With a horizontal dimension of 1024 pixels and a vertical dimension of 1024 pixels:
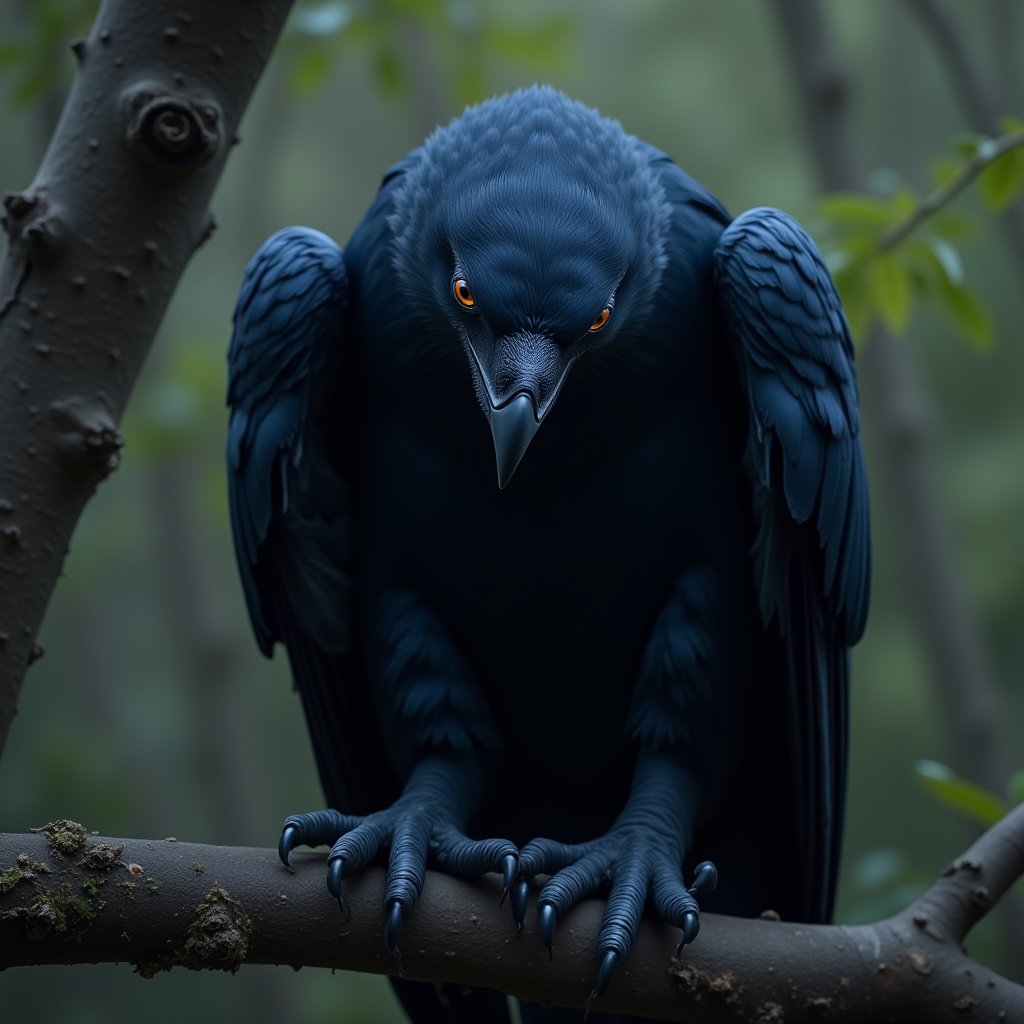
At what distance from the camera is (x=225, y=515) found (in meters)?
4.82

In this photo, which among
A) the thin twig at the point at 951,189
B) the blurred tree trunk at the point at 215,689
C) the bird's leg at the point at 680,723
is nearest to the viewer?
the bird's leg at the point at 680,723

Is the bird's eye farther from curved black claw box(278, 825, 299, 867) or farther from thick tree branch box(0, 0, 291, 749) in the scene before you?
curved black claw box(278, 825, 299, 867)

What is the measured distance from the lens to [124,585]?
6391 mm

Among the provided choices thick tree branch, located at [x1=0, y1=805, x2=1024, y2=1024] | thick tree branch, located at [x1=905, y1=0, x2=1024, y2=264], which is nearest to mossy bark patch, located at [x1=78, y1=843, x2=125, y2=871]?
thick tree branch, located at [x1=0, y1=805, x2=1024, y2=1024]

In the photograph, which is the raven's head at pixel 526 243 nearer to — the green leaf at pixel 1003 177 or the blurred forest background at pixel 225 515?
the green leaf at pixel 1003 177

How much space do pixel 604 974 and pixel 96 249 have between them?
1027mm

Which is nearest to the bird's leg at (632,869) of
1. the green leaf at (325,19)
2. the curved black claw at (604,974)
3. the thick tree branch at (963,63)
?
the curved black claw at (604,974)

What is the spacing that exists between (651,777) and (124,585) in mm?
4957

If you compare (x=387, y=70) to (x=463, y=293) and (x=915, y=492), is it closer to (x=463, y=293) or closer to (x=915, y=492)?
(x=463, y=293)

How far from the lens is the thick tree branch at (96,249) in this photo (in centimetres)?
153

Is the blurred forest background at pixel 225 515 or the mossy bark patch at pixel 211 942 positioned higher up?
the blurred forest background at pixel 225 515

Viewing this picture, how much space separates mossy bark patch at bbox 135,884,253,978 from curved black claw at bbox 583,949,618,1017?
39cm

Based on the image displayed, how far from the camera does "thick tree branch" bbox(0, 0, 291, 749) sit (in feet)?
5.02

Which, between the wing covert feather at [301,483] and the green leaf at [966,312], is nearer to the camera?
the wing covert feather at [301,483]
